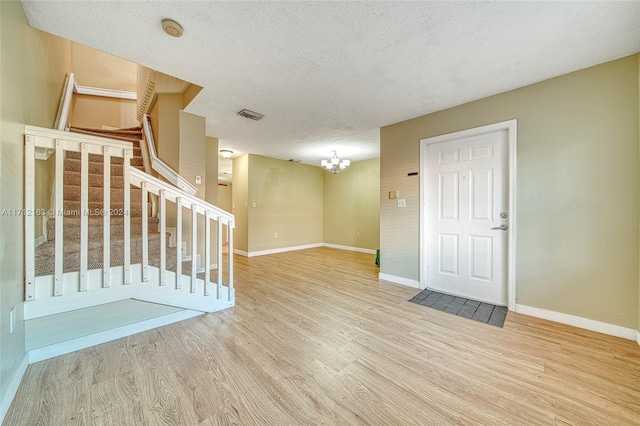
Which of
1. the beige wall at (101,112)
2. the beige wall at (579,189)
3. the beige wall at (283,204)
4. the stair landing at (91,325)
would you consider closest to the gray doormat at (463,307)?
the beige wall at (579,189)

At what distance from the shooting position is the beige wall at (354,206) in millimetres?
5934

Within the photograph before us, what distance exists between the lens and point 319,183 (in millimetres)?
7023

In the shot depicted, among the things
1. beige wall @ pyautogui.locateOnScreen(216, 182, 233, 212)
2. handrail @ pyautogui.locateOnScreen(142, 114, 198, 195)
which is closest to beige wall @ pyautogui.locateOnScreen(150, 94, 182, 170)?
handrail @ pyautogui.locateOnScreen(142, 114, 198, 195)

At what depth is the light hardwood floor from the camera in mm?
1267

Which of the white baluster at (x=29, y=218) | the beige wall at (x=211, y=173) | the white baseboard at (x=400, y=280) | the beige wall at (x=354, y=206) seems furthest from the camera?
the beige wall at (x=354, y=206)

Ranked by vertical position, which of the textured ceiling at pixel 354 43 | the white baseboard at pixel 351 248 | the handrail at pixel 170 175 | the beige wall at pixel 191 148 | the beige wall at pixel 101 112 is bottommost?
the white baseboard at pixel 351 248

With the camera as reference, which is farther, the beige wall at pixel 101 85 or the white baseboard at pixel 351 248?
the white baseboard at pixel 351 248

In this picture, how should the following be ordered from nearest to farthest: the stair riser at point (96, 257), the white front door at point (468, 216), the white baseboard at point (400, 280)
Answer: the stair riser at point (96, 257) → the white front door at point (468, 216) → the white baseboard at point (400, 280)

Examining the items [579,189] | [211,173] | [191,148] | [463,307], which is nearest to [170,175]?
[191,148]

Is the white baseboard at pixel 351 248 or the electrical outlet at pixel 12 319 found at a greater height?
the electrical outlet at pixel 12 319

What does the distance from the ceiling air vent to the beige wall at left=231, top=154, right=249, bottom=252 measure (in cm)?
220

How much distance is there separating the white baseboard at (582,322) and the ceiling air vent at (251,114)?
152 inches

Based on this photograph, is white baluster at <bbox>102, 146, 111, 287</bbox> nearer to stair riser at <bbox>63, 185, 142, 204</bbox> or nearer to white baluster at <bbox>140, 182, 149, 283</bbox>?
white baluster at <bbox>140, 182, 149, 283</bbox>

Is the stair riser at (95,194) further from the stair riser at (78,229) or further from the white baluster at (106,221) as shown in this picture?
the white baluster at (106,221)
